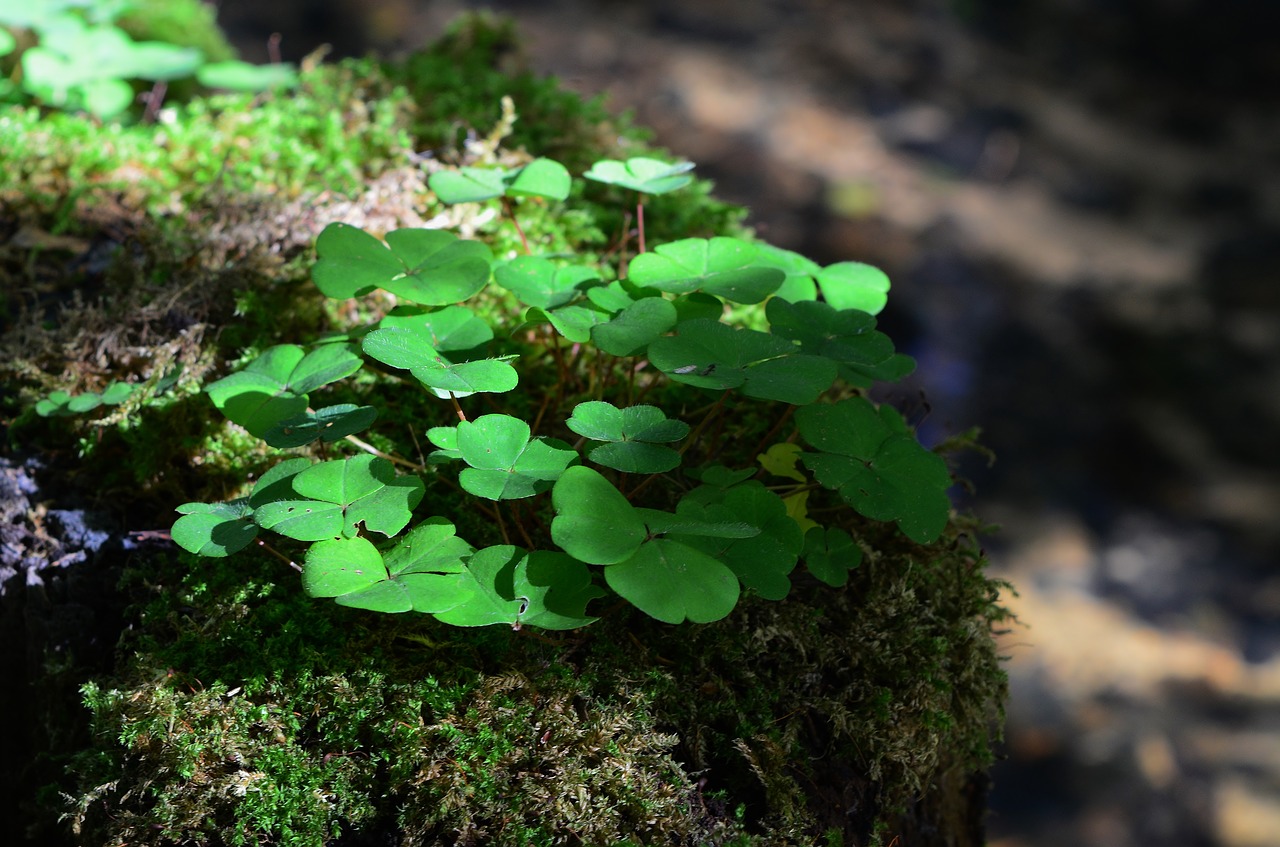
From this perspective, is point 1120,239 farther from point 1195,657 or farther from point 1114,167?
point 1195,657

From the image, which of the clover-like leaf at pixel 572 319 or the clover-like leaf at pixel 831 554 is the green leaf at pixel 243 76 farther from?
the clover-like leaf at pixel 831 554

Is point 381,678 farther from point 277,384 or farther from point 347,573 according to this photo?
point 277,384

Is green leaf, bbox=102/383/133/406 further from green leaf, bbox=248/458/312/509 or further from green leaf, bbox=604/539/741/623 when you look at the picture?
green leaf, bbox=604/539/741/623

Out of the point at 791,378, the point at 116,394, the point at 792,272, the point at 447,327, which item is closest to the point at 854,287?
the point at 792,272

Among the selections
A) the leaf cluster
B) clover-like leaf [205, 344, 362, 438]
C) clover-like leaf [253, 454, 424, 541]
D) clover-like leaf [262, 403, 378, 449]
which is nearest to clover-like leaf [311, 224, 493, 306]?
clover-like leaf [205, 344, 362, 438]

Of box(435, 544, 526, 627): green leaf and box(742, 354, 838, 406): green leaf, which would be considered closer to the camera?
box(435, 544, 526, 627): green leaf

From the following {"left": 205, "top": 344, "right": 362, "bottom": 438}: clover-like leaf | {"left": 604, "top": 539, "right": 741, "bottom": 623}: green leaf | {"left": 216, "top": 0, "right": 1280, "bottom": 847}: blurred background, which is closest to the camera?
{"left": 604, "top": 539, "right": 741, "bottom": 623}: green leaf
